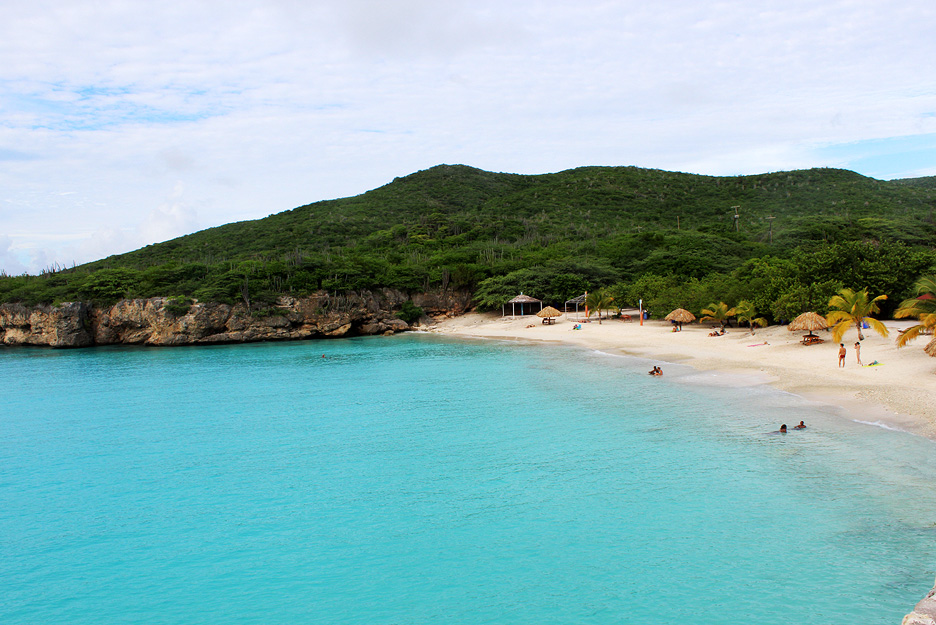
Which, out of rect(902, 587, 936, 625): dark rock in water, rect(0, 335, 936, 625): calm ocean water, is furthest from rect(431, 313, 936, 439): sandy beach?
rect(902, 587, 936, 625): dark rock in water

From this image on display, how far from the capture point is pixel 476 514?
10.9 meters

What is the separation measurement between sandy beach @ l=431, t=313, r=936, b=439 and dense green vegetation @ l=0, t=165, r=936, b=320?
8.07 ft

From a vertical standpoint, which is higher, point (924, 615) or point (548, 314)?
point (548, 314)

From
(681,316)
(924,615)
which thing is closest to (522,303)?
(681,316)

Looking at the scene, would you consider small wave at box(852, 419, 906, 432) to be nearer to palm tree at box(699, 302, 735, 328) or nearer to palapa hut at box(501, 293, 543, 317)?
palm tree at box(699, 302, 735, 328)

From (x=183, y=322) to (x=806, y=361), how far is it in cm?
4432

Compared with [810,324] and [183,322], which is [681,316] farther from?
[183,322]

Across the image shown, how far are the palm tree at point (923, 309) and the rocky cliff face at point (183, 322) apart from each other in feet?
129

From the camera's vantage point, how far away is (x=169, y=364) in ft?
119

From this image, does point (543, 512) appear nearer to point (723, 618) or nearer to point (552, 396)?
point (723, 618)

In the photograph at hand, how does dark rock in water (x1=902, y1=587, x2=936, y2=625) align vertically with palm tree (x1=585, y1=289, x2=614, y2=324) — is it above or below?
below

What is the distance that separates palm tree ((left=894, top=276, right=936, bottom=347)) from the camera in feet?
61.1

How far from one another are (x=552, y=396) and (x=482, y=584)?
12768 millimetres

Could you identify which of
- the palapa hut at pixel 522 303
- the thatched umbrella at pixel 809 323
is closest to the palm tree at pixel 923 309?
the thatched umbrella at pixel 809 323
